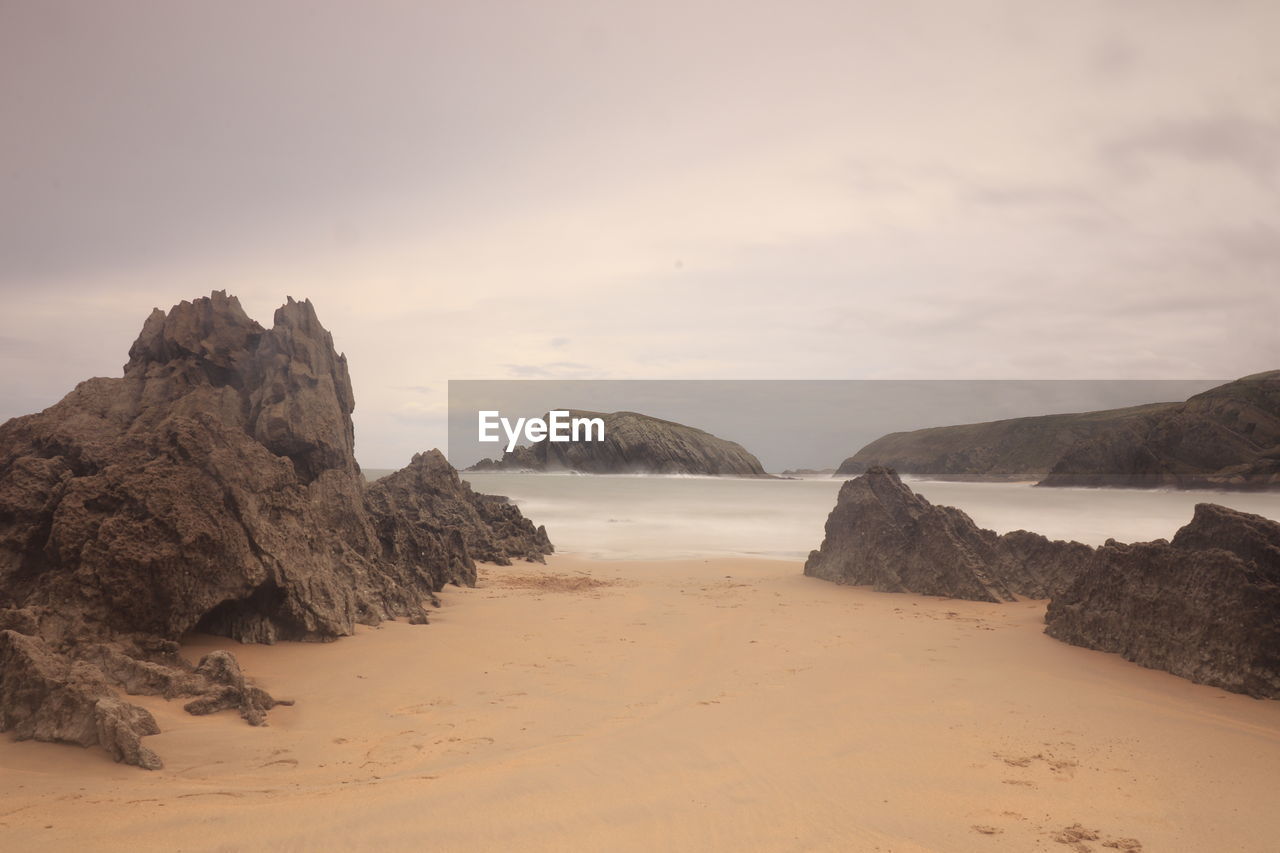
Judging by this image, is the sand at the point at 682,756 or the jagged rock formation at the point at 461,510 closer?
the sand at the point at 682,756

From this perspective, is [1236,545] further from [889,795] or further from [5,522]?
[5,522]

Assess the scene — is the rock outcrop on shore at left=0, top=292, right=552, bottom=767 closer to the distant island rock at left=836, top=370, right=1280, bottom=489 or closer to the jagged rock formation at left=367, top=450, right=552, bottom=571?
the jagged rock formation at left=367, top=450, right=552, bottom=571

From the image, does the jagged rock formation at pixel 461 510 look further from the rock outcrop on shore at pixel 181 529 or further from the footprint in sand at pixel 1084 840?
the footprint in sand at pixel 1084 840

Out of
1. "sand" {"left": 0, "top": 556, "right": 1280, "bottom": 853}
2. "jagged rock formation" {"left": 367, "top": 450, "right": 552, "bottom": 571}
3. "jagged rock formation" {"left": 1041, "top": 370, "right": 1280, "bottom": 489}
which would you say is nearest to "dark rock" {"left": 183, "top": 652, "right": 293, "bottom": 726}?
A: "sand" {"left": 0, "top": 556, "right": 1280, "bottom": 853}

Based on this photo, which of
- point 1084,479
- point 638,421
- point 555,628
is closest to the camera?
point 555,628

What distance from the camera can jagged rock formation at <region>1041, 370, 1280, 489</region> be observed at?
5394cm

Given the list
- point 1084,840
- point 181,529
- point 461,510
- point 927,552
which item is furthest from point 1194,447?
point 181,529

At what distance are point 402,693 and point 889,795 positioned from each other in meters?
4.04

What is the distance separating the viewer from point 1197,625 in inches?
277

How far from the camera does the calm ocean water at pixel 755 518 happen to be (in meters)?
24.4

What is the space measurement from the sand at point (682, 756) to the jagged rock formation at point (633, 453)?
93044mm

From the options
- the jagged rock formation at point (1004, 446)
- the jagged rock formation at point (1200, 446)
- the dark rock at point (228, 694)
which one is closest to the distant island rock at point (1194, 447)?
the jagged rock formation at point (1200, 446)

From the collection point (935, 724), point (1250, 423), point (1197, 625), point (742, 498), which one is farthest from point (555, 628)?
point (1250, 423)

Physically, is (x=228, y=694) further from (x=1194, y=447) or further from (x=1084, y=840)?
(x=1194, y=447)
